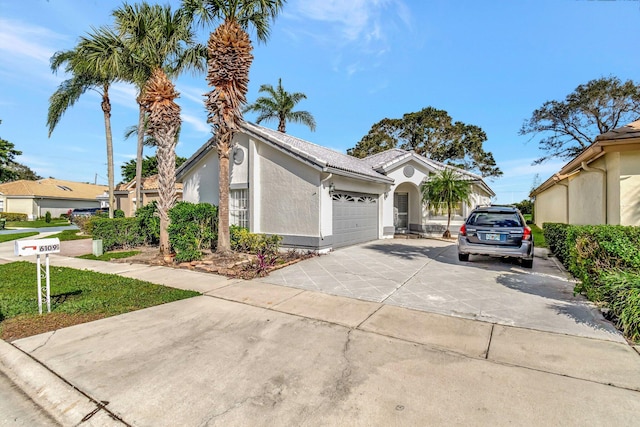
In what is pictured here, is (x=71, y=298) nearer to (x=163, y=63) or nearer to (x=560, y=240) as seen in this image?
(x=163, y=63)

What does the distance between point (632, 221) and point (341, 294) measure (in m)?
6.88

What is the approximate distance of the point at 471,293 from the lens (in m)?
6.33

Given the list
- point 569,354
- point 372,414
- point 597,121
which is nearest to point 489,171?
point 597,121

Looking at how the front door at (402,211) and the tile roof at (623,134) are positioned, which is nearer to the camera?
the tile roof at (623,134)

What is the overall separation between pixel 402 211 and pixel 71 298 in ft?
54.2

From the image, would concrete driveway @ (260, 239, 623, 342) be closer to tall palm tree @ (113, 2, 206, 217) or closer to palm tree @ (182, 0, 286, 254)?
palm tree @ (182, 0, 286, 254)

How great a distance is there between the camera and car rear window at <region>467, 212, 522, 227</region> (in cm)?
866

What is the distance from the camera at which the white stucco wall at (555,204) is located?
15208 mm

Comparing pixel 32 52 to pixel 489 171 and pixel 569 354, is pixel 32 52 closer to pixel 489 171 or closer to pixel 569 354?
pixel 569 354

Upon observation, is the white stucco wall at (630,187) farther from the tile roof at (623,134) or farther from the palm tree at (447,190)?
the palm tree at (447,190)

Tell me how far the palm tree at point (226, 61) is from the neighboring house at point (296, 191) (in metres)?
1.95

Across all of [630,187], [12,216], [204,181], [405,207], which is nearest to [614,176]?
[630,187]

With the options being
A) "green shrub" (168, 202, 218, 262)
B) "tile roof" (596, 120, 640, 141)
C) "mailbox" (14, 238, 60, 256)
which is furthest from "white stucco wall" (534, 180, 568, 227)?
"mailbox" (14, 238, 60, 256)

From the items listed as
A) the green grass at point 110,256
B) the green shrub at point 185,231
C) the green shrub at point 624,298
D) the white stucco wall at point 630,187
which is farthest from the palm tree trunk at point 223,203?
the white stucco wall at point 630,187
